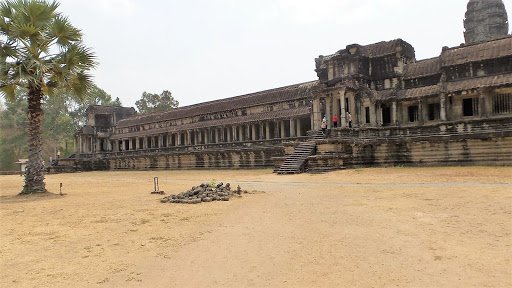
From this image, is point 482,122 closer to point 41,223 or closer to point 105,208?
point 105,208

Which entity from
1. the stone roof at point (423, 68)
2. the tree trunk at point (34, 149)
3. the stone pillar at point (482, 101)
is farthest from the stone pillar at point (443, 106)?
the tree trunk at point (34, 149)

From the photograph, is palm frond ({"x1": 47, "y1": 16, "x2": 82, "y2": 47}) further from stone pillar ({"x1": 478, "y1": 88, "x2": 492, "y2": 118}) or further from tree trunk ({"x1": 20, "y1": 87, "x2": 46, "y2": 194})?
stone pillar ({"x1": 478, "y1": 88, "x2": 492, "y2": 118})

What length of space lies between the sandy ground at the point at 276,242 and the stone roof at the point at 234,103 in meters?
25.8

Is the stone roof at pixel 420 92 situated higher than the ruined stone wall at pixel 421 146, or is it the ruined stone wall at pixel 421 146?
the stone roof at pixel 420 92

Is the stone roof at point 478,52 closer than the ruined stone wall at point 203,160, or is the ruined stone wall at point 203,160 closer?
the stone roof at point 478,52

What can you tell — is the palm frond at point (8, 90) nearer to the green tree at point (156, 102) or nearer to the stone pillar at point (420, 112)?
the stone pillar at point (420, 112)

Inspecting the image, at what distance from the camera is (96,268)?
6371 mm

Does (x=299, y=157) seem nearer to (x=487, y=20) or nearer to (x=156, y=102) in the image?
(x=487, y=20)

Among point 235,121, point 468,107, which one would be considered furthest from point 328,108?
point 235,121

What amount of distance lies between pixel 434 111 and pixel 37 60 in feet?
83.7

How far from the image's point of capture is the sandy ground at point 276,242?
5676mm

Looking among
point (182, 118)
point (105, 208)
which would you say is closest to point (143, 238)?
point (105, 208)

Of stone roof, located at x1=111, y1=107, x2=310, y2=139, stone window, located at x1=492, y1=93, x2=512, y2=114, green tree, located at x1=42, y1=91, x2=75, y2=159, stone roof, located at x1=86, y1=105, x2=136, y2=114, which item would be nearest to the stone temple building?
stone window, located at x1=492, y1=93, x2=512, y2=114

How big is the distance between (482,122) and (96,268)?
23.2m
